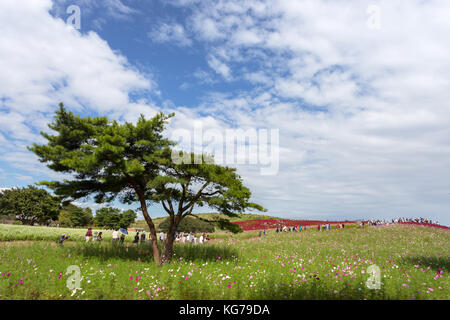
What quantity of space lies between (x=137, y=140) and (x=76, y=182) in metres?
3.92

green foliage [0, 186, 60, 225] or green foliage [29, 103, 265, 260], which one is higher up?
green foliage [29, 103, 265, 260]

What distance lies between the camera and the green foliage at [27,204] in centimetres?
5762

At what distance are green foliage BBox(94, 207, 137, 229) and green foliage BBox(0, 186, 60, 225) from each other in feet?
40.3

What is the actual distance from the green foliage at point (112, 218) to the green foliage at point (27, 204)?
12.3m

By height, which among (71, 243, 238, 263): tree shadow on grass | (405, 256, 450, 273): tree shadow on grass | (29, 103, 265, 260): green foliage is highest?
(29, 103, 265, 260): green foliage

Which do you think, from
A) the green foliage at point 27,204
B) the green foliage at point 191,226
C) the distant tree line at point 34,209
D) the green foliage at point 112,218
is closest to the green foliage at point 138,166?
the green foliage at point 191,226

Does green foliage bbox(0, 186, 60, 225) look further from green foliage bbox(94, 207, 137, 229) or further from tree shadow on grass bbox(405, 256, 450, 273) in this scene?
tree shadow on grass bbox(405, 256, 450, 273)

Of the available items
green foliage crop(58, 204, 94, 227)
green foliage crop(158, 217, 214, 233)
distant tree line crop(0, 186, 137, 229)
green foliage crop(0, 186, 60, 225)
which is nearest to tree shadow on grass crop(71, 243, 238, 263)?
green foliage crop(158, 217, 214, 233)

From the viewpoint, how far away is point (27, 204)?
57969mm

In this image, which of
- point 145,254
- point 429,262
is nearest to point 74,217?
point 145,254

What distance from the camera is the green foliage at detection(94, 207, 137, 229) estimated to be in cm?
7056

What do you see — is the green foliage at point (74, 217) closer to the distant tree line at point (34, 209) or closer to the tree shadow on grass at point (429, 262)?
the distant tree line at point (34, 209)

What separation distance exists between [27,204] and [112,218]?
63.5ft

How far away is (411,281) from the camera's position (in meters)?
10.9
